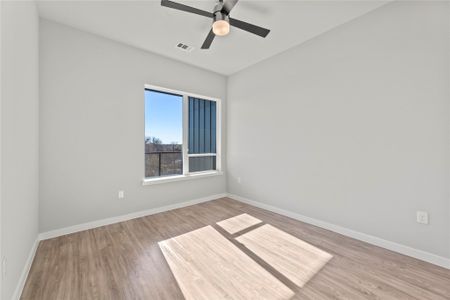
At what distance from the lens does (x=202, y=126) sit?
4508mm

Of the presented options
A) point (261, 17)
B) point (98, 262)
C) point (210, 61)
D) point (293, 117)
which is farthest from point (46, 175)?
point (293, 117)

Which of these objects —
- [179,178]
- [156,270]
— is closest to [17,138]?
[156,270]

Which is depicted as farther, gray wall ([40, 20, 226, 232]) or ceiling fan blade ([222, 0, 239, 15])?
gray wall ([40, 20, 226, 232])

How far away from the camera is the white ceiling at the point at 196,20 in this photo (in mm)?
2264

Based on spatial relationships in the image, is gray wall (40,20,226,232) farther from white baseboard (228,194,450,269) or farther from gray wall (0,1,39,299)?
white baseboard (228,194,450,269)

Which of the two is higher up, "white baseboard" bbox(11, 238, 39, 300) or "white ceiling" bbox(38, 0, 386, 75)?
"white ceiling" bbox(38, 0, 386, 75)

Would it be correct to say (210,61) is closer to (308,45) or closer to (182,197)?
(308,45)

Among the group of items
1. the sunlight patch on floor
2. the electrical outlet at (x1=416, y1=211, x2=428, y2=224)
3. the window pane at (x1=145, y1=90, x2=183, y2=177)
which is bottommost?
the sunlight patch on floor

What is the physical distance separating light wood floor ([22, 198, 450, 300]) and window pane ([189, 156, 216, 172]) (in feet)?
5.48

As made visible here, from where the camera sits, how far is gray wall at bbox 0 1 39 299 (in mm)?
1293

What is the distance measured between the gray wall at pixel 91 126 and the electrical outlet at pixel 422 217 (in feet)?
11.6

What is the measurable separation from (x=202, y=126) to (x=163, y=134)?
40.4 inches

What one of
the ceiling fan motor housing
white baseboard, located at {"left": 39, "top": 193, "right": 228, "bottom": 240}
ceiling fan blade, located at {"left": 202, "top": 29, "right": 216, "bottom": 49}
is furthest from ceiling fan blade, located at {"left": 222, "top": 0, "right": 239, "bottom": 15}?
white baseboard, located at {"left": 39, "top": 193, "right": 228, "bottom": 240}

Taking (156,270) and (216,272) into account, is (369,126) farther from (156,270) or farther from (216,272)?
(156,270)
